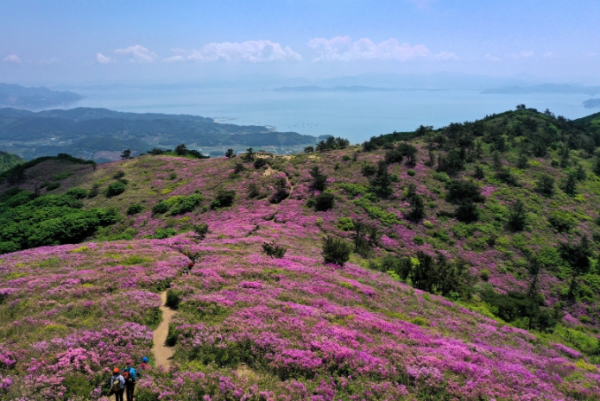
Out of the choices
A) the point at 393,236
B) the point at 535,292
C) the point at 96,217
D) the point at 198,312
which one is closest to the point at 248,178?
the point at 96,217

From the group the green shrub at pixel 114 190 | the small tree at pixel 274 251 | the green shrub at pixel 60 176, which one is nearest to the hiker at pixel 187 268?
the small tree at pixel 274 251

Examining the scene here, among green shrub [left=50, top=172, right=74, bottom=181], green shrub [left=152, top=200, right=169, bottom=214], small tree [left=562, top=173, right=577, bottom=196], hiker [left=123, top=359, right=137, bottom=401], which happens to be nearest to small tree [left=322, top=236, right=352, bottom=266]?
hiker [left=123, top=359, right=137, bottom=401]

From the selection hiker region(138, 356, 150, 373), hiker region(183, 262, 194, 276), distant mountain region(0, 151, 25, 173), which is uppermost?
hiker region(138, 356, 150, 373)

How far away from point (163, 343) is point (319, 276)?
1038cm

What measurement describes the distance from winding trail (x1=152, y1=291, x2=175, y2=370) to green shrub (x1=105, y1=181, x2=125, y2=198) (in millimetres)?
37813

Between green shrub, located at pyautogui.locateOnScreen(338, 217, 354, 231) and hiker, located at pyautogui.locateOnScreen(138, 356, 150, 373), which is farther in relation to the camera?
green shrub, located at pyautogui.locateOnScreen(338, 217, 354, 231)

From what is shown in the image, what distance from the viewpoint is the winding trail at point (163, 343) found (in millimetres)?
10898

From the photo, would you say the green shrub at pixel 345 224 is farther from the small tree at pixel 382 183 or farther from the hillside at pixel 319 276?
the small tree at pixel 382 183

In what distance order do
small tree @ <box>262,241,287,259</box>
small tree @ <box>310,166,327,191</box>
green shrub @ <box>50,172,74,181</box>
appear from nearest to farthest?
small tree @ <box>262,241,287,259</box>, small tree @ <box>310,166,327,191</box>, green shrub @ <box>50,172,74,181</box>

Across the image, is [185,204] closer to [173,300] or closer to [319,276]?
[319,276]

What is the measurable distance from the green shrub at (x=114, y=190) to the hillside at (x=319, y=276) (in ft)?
0.73

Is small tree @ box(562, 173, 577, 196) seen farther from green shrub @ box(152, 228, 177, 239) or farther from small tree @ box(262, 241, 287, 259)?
green shrub @ box(152, 228, 177, 239)

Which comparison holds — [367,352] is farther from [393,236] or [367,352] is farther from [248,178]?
[248,178]

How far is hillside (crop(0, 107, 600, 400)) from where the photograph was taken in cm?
1041
